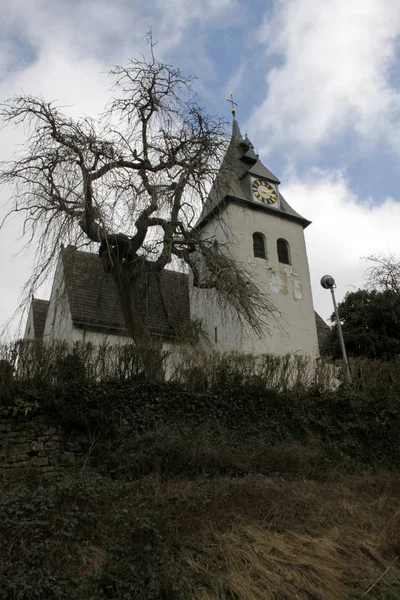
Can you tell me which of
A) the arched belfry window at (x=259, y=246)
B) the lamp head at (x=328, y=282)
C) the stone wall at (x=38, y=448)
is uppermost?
the arched belfry window at (x=259, y=246)

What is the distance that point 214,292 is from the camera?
544 inches

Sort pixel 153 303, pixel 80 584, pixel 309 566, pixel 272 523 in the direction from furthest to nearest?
pixel 153 303 → pixel 272 523 → pixel 309 566 → pixel 80 584

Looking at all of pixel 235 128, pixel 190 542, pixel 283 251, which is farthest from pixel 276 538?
pixel 235 128

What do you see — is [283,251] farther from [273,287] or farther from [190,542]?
[190,542]

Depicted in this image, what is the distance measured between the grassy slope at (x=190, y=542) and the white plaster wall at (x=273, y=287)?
10.8m

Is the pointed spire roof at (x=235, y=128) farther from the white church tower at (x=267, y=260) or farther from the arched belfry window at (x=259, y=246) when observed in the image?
the arched belfry window at (x=259, y=246)

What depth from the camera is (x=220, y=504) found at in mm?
7531

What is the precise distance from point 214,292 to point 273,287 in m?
7.55

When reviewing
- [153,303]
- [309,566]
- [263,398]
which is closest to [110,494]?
[309,566]

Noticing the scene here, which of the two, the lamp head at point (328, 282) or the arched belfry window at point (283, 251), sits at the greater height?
the arched belfry window at point (283, 251)

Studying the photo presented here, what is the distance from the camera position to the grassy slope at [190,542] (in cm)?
559

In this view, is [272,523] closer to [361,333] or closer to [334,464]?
[334,464]

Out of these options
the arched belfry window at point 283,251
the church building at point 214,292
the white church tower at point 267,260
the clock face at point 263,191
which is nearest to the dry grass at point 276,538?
the church building at point 214,292

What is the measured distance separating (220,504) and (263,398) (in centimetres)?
→ 441
